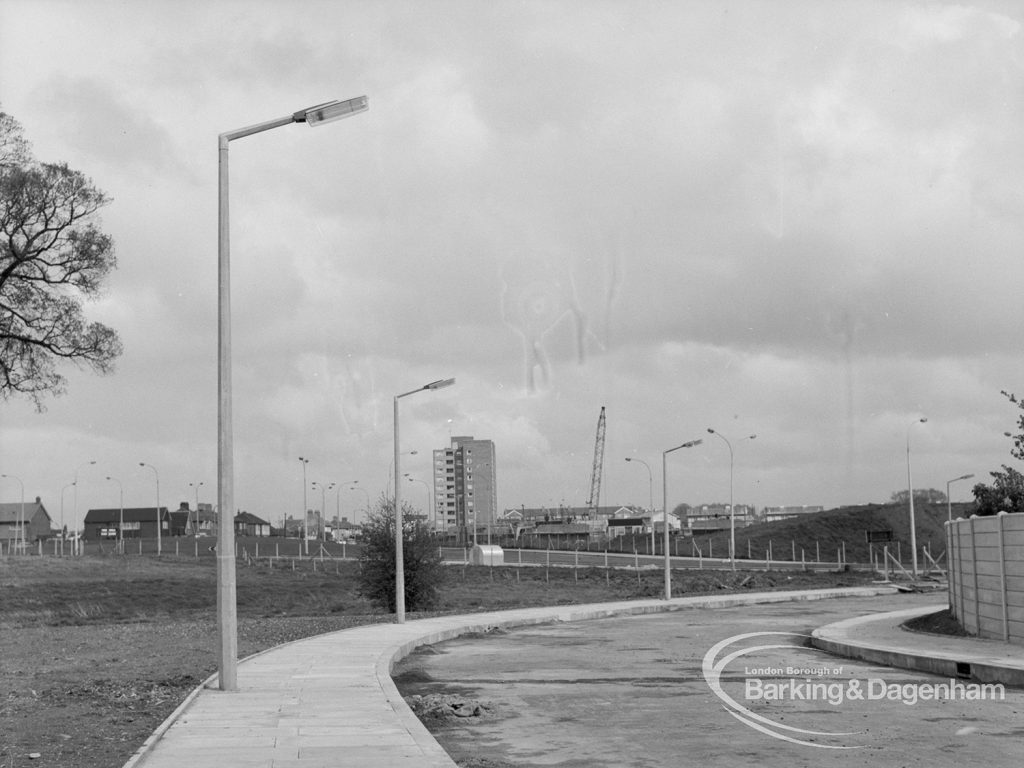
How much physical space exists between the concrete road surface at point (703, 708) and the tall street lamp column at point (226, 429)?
3.44m

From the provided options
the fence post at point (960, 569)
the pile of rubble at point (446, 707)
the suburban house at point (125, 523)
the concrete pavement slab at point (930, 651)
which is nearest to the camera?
the pile of rubble at point (446, 707)

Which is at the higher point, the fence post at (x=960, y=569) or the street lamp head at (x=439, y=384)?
the street lamp head at (x=439, y=384)

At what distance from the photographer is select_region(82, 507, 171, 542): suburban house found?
174500 mm

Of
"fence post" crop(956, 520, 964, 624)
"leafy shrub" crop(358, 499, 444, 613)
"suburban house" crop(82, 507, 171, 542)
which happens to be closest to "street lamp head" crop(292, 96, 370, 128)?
"fence post" crop(956, 520, 964, 624)

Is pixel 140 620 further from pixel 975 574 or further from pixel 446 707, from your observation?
pixel 446 707

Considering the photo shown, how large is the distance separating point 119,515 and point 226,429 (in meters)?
170

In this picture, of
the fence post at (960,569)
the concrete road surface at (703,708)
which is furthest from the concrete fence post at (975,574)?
the concrete road surface at (703,708)

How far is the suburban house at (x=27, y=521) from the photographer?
164 meters

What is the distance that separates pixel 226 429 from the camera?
1666cm

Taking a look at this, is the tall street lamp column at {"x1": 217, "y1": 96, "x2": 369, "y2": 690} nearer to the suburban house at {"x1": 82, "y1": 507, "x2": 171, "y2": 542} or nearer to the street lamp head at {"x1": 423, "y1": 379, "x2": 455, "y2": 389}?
the street lamp head at {"x1": 423, "y1": 379, "x2": 455, "y2": 389}

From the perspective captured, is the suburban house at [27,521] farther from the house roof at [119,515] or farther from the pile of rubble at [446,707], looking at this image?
the pile of rubble at [446,707]

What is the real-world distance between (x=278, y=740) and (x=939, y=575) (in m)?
72.7

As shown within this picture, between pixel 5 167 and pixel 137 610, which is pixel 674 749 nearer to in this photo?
pixel 5 167

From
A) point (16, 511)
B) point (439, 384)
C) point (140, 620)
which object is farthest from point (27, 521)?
point (439, 384)
